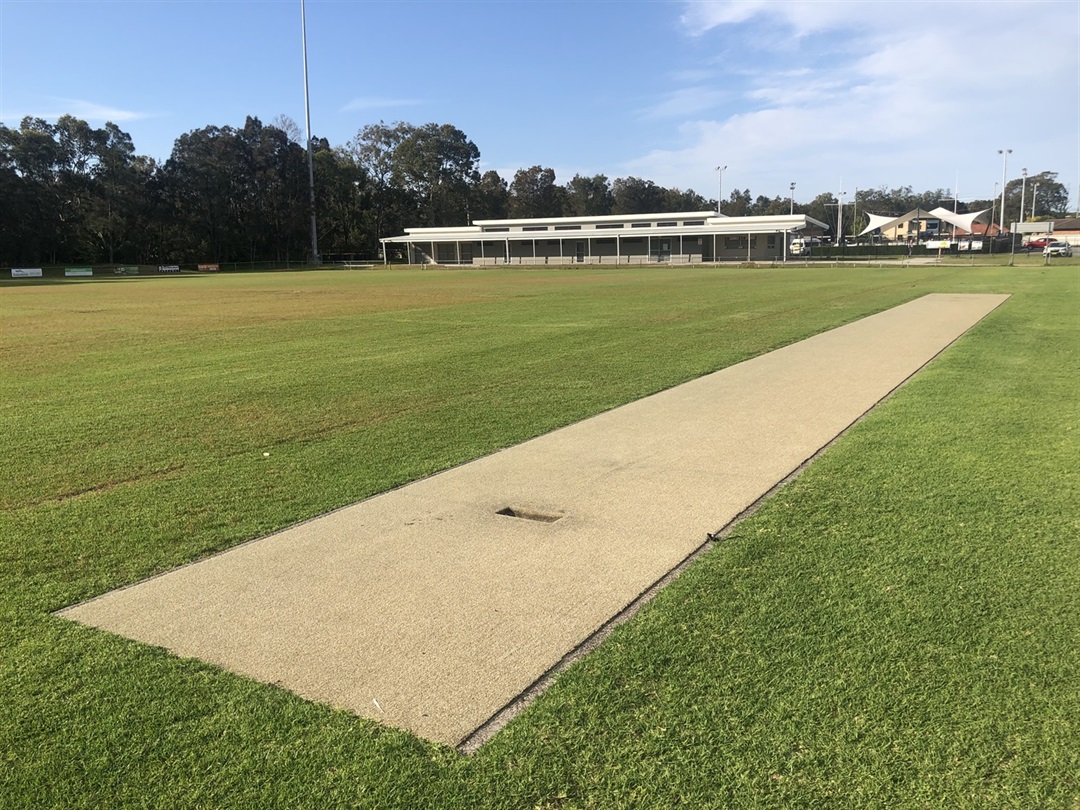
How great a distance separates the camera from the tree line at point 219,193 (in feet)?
275

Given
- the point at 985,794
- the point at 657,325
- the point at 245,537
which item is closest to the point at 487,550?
the point at 245,537

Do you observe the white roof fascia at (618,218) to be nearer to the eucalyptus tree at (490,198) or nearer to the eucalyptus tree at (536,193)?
the eucalyptus tree at (490,198)

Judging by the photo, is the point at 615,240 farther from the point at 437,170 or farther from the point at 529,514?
the point at 529,514

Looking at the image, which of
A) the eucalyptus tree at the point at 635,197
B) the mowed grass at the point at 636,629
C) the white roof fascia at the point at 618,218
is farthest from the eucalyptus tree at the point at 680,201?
the mowed grass at the point at 636,629

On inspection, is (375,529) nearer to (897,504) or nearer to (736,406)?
(897,504)

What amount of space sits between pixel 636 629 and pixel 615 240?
81801 mm

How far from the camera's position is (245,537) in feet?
15.7

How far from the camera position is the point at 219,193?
3617 inches

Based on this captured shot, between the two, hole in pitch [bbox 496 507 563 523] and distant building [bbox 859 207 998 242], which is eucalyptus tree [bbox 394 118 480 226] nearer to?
distant building [bbox 859 207 998 242]

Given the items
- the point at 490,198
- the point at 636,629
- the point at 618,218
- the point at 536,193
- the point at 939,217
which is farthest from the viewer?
the point at 536,193

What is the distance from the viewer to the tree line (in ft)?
275

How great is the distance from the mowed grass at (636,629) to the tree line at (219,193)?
8980cm

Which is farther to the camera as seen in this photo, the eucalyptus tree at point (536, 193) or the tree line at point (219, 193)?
the eucalyptus tree at point (536, 193)

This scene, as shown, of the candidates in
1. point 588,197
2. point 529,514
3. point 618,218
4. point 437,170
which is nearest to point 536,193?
point 588,197
